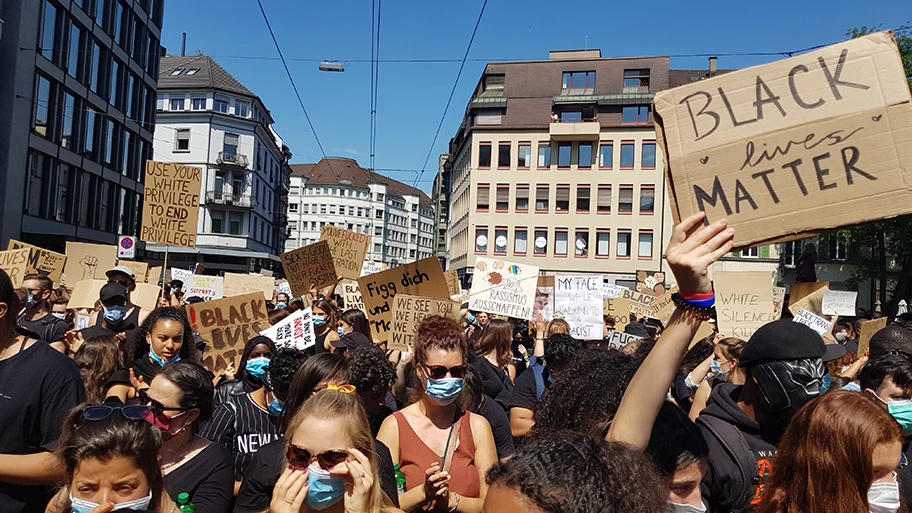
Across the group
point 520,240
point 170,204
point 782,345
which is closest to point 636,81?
point 520,240

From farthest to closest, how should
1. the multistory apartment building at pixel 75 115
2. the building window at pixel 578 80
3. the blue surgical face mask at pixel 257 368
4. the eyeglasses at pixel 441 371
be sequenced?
the building window at pixel 578 80 < the multistory apartment building at pixel 75 115 < the blue surgical face mask at pixel 257 368 < the eyeglasses at pixel 441 371

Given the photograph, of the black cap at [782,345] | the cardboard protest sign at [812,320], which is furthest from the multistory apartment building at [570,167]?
the black cap at [782,345]

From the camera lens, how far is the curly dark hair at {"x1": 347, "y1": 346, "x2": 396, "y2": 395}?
4578mm

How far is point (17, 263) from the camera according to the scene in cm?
1060

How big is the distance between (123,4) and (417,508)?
4398cm

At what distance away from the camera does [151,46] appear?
4631 cm

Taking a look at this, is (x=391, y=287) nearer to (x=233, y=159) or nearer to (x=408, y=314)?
(x=408, y=314)

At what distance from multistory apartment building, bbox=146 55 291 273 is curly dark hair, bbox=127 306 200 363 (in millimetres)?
60123

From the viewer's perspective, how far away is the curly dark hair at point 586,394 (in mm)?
2771

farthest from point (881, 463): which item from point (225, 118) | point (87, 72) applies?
point (225, 118)

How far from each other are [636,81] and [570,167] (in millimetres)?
7377

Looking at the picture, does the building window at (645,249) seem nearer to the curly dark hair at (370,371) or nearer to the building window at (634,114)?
the building window at (634,114)

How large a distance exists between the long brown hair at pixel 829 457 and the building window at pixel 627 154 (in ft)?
167

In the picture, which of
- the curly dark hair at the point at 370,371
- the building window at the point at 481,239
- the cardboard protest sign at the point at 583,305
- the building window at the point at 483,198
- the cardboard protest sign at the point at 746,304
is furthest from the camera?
the building window at the point at 483,198
